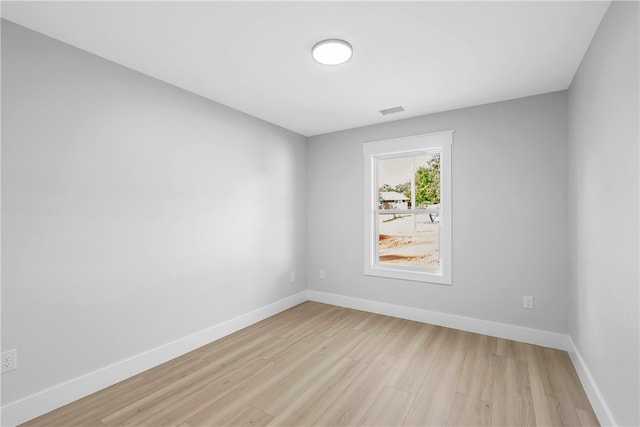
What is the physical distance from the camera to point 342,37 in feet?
6.57

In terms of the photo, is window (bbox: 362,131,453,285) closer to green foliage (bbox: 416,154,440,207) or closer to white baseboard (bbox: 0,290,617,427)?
green foliage (bbox: 416,154,440,207)

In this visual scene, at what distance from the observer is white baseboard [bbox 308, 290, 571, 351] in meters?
2.89

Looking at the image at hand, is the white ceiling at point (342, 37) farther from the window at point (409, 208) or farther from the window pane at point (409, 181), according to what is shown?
the window pane at point (409, 181)

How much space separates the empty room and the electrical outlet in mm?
21

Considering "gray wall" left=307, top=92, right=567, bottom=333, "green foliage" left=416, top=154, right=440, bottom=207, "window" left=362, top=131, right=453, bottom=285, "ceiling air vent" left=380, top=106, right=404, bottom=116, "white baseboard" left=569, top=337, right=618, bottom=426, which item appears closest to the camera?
"white baseboard" left=569, top=337, right=618, bottom=426

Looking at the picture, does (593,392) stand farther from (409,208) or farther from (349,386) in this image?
(409,208)

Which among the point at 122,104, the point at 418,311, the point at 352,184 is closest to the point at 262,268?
the point at 352,184

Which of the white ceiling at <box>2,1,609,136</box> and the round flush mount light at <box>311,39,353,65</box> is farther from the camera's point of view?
the round flush mount light at <box>311,39,353,65</box>

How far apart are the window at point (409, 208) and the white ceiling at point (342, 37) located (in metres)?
0.77

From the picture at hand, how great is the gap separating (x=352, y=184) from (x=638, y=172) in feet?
9.83

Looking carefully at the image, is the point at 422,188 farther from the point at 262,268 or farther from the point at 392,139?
the point at 262,268

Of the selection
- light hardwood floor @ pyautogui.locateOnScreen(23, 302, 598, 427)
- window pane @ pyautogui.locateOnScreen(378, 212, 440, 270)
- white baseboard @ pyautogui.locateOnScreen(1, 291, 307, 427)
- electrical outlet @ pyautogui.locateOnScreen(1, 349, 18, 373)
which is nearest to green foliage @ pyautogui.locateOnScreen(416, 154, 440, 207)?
window pane @ pyautogui.locateOnScreen(378, 212, 440, 270)

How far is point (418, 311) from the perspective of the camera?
3.61 meters

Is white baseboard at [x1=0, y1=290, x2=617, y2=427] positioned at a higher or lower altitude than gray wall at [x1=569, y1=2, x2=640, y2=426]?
lower
